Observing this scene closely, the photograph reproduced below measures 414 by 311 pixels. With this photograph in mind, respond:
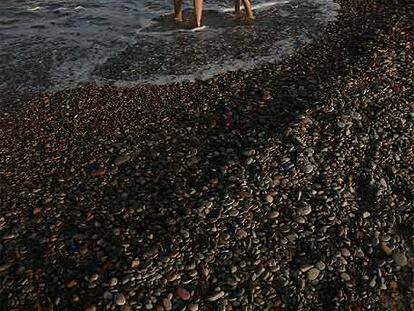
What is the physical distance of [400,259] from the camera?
473cm

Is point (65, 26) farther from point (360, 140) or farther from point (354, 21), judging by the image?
point (360, 140)

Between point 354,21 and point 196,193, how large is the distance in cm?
664

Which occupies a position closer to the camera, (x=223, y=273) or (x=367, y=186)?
(x=223, y=273)

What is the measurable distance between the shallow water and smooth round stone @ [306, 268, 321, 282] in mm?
4738

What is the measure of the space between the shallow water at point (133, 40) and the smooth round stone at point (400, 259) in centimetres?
479

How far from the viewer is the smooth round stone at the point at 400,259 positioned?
4691 millimetres

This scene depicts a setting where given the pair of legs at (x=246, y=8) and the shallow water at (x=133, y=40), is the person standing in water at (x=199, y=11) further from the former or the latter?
the shallow water at (x=133, y=40)

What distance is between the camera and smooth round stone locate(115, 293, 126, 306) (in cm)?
419

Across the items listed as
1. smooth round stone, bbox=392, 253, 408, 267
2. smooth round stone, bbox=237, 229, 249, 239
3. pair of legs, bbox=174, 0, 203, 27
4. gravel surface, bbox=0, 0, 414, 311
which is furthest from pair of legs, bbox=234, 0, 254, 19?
smooth round stone, bbox=392, 253, 408, 267

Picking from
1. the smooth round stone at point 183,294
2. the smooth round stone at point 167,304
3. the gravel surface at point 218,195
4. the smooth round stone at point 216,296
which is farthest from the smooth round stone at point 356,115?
the smooth round stone at point 167,304

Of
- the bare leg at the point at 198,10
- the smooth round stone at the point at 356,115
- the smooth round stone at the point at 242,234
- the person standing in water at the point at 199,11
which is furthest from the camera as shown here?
the person standing in water at the point at 199,11

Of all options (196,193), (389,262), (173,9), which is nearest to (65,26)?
(173,9)

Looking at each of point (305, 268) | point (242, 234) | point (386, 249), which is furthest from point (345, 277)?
point (242, 234)

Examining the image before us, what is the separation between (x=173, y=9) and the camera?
467 inches
